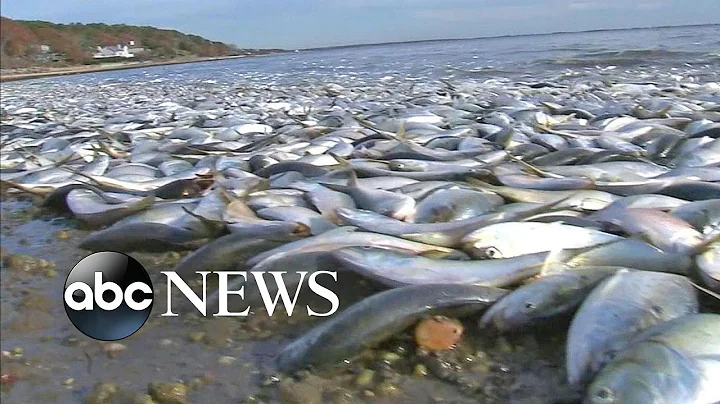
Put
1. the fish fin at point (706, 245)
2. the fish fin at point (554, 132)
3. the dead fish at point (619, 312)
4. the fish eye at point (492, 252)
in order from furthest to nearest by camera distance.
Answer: the fish fin at point (554, 132), the fish eye at point (492, 252), the fish fin at point (706, 245), the dead fish at point (619, 312)

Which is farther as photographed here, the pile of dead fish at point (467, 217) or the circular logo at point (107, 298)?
the circular logo at point (107, 298)

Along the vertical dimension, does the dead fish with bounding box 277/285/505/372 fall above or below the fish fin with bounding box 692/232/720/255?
below

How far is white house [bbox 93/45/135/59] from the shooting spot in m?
48.6

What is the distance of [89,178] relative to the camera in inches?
158

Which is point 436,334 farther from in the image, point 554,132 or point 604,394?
point 554,132

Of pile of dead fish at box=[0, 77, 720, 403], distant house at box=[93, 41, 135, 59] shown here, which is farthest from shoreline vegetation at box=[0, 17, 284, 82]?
pile of dead fish at box=[0, 77, 720, 403]

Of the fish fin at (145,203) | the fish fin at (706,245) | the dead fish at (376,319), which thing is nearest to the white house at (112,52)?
the fish fin at (145,203)

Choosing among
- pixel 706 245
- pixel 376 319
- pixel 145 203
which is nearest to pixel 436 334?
pixel 376 319

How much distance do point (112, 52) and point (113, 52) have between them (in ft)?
0.40

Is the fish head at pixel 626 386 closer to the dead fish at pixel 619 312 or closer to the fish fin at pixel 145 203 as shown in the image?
the dead fish at pixel 619 312

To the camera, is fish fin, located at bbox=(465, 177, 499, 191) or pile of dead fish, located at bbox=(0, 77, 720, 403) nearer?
pile of dead fish, located at bbox=(0, 77, 720, 403)

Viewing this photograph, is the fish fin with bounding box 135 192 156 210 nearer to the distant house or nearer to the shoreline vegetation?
the shoreline vegetation

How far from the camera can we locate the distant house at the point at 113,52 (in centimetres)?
4864

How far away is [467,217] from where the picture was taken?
3.00 m
